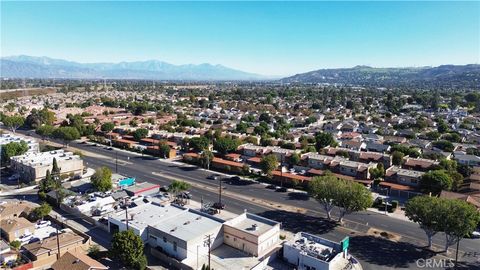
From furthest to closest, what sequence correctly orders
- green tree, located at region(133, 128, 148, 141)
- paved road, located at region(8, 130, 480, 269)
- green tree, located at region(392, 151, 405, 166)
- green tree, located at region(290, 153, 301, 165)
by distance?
green tree, located at region(133, 128, 148, 141) → green tree, located at region(290, 153, 301, 165) → green tree, located at region(392, 151, 405, 166) → paved road, located at region(8, 130, 480, 269)

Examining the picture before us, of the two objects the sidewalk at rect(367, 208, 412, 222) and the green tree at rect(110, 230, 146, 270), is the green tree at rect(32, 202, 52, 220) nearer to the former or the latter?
the green tree at rect(110, 230, 146, 270)

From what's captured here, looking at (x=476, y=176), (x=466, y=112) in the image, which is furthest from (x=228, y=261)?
(x=466, y=112)

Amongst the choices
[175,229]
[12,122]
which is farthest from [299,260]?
[12,122]

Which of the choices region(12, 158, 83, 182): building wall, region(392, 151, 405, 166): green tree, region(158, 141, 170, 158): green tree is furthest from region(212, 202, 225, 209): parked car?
region(392, 151, 405, 166): green tree

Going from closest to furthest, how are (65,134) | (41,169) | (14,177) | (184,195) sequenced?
(184,195)
(41,169)
(14,177)
(65,134)

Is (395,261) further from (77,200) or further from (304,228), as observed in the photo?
(77,200)

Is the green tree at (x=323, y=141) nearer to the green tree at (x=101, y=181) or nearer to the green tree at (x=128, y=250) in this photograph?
the green tree at (x=101, y=181)

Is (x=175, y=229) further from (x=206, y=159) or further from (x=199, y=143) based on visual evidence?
(x=199, y=143)
